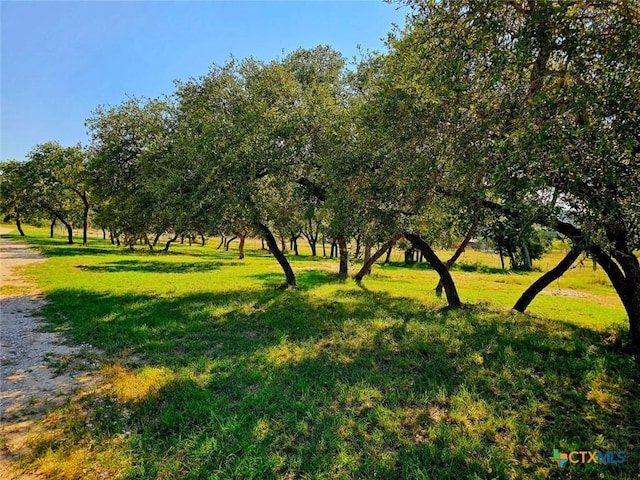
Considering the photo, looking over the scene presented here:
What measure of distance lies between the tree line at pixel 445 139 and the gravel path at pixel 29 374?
18.3ft

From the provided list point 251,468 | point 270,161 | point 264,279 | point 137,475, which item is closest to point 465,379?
point 251,468

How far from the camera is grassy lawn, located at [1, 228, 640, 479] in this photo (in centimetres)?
400

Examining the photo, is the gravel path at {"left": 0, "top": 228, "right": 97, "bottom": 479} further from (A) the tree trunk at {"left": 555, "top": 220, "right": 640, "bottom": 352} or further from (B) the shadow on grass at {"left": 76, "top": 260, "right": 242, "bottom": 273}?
(B) the shadow on grass at {"left": 76, "top": 260, "right": 242, "bottom": 273}

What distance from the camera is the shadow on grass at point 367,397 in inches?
159

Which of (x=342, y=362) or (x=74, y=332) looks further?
(x=74, y=332)

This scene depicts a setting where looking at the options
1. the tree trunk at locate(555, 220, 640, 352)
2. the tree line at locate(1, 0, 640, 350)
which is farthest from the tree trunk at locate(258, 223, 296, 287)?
the tree trunk at locate(555, 220, 640, 352)

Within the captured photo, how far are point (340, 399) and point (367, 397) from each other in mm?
452

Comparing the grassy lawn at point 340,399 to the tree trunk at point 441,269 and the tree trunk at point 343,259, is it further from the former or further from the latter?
the tree trunk at point 343,259

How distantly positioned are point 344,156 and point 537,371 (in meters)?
6.88

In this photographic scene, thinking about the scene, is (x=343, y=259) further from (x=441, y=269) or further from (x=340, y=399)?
(x=340, y=399)

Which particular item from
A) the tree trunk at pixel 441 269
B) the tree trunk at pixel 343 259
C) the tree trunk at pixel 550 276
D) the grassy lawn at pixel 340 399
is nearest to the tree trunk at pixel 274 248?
the grassy lawn at pixel 340 399

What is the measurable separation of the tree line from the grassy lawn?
2467mm

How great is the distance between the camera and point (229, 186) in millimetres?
11898

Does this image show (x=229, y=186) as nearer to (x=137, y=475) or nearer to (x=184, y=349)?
(x=184, y=349)
